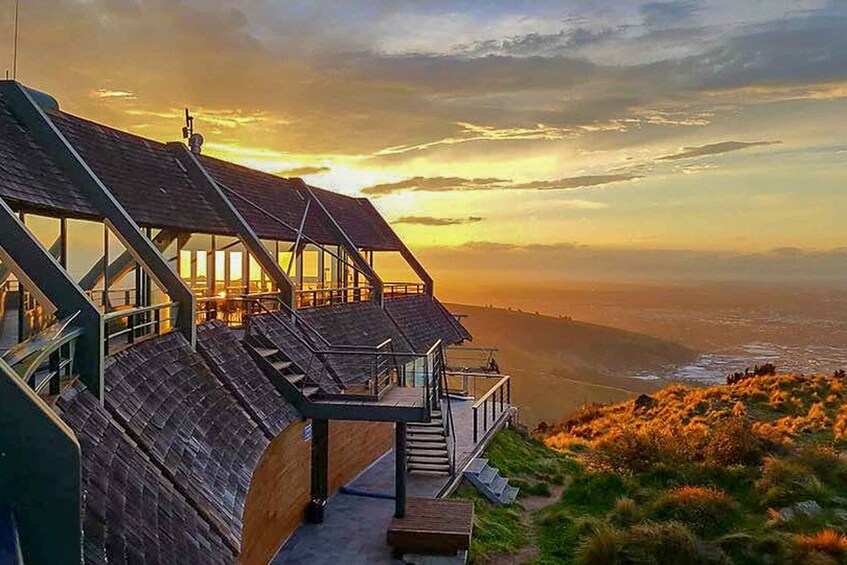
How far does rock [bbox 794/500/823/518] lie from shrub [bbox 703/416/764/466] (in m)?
3.02

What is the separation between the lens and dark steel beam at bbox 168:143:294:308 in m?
16.5

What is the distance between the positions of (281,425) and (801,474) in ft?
44.4

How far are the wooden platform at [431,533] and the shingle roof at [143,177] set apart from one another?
7.58m

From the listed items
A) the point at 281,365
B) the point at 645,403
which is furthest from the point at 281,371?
the point at 645,403

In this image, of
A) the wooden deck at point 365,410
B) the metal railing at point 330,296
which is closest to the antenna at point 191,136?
the metal railing at point 330,296

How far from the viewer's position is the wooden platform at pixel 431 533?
13.2 meters

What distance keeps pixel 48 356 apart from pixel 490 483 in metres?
14.3

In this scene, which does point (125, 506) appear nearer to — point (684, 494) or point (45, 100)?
point (45, 100)

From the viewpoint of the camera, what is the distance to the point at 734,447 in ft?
64.4

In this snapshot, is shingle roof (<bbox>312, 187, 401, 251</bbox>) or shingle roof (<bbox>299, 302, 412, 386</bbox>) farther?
shingle roof (<bbox>312, 187, 401, 251</bbox>)

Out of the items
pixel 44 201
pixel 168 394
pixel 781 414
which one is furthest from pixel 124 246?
pixel 781 414

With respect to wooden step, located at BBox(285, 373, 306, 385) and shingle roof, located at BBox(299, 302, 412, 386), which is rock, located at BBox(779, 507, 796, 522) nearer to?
shingle roof, located at BBox(299, 302, 412, 386)

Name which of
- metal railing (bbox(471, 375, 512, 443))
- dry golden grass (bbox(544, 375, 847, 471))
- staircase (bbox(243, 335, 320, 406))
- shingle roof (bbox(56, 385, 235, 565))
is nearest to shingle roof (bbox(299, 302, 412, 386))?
staircase (bbox(243, 335, 320, 406))

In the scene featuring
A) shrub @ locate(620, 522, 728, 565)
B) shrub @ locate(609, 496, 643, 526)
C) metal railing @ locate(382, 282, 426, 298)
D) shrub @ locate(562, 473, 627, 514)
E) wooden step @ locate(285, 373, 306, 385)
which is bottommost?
shrub @ locate(562, 473, 627, 514)
